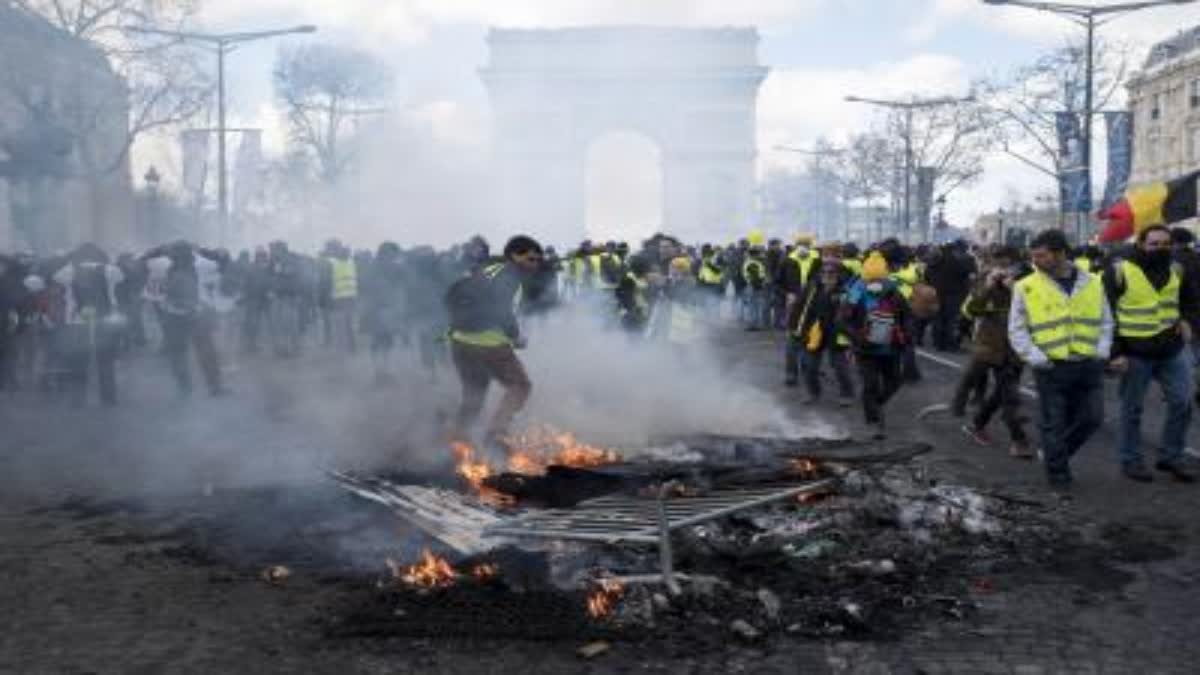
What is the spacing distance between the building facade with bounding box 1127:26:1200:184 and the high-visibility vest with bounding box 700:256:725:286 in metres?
38.9

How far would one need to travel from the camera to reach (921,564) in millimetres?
5902

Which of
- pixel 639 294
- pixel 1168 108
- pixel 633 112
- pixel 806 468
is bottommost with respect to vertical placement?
pixel 806 468

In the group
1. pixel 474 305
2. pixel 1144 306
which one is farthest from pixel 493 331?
pixel 1144 306

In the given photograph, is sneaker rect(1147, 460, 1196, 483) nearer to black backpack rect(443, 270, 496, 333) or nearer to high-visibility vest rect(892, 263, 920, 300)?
black backpack rect(443, 270, 496, 333)

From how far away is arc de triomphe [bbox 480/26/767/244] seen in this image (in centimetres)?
5928

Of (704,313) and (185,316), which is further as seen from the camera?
(704,313)

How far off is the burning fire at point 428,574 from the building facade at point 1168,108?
55894 millimetres

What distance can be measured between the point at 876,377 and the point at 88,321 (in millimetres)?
8107

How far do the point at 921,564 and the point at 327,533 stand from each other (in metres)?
3.19

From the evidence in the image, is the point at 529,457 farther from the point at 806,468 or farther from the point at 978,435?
the point at 978,435

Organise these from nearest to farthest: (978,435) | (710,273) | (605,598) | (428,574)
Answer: (605,598) < (428,574) < (978,435) < (710,273)

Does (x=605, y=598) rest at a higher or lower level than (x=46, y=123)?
lower

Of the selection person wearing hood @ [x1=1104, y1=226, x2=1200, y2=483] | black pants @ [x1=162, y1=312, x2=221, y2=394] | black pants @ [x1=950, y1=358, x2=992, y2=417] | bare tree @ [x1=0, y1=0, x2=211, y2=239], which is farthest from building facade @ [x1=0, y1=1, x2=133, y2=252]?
person wearing hood @ [x1=1104, y1=226, x2=1200, y2=483]

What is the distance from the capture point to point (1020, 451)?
9016mm
